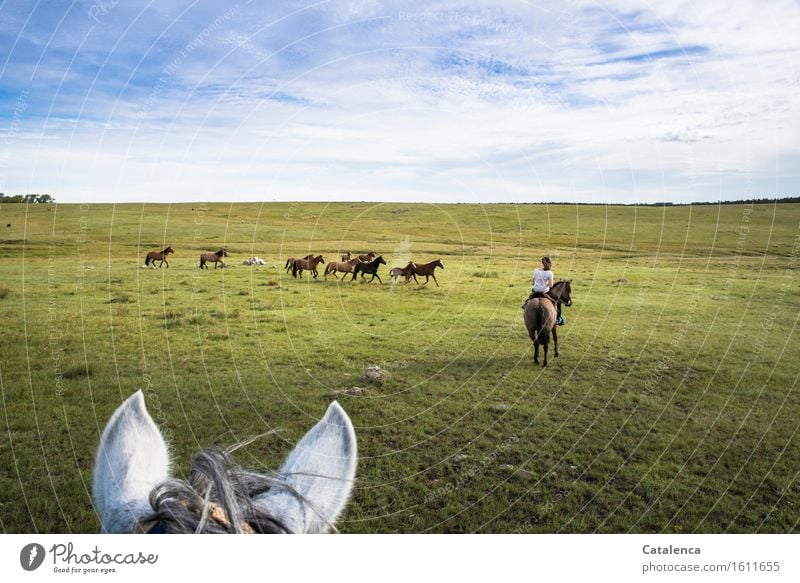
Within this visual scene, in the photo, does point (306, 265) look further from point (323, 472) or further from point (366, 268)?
point (323, 472)

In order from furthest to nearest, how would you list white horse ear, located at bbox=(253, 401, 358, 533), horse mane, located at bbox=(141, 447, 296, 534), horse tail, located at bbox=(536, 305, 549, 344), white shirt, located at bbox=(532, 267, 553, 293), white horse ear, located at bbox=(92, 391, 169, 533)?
white shirt, located at bbox=(532, 267, 553, 293), horse tail, located at bbox=(536, 305, 549, 344), white horse ear, located at bbox=(253, 401, 358, 533), white horse ear, located at bbox=(92, 391, 169, 533), horse mane, located at bbox=(141, 447, 296, 534)

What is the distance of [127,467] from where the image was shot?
215cm

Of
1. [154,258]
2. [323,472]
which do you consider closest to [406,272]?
[154,258]

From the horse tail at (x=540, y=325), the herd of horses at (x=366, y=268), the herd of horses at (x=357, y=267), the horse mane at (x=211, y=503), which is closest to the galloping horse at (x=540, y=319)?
the horse tail at (x=540, y=325)

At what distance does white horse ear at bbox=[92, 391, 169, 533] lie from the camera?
6.25ft

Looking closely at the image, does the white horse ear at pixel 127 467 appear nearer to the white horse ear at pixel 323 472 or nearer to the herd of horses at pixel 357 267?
the white horse ear at pixel 323 472

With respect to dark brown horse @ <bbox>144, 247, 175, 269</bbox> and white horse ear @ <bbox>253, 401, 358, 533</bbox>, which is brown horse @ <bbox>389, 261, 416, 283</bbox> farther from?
white horse ear @ <bbox>253, 401, 358, 533</bbox>

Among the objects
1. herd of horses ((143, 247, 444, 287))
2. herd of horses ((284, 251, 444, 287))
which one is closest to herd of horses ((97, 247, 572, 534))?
herd of horses ((143, 247, 444, 287))

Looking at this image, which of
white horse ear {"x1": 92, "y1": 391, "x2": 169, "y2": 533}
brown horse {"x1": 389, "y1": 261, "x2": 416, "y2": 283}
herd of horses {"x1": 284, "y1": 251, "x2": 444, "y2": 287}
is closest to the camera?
white horse ear {"x1": 92, "y1": 391, "x2": 169, "y2": 533}

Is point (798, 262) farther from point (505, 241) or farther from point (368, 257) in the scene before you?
point (368, 257)

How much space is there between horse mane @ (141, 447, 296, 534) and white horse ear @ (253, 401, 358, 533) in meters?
0.26

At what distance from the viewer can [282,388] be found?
9609 mm

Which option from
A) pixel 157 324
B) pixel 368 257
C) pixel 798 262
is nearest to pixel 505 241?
pixel 798 262

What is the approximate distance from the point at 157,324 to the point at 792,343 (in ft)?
61.6
